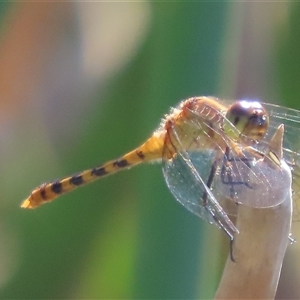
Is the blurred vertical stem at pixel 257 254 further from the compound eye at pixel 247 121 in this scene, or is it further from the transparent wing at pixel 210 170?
the compound eye at pixel 247 121

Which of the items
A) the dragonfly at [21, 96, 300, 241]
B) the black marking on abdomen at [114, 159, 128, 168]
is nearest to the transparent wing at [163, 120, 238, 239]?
the dragonfly at [21, 96, 300, 241]

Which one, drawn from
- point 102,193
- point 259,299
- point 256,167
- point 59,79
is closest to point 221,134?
point 256,167

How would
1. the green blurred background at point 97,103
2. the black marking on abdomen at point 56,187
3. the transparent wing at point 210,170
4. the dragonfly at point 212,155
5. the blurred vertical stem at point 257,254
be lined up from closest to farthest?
1. the blurred vertical stem at point 257,254
2. the transparent wing at point 210,170
3. the dragonfly at point 212,155
4. the green blurred background at point 97,103
5. the black marking on abdomen at point 56,187

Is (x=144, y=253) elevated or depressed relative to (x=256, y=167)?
depressed

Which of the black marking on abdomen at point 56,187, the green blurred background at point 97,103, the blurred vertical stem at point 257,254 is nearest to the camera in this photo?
the blurred vertical stem at point 257,254

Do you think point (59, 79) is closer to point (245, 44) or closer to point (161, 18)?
point (161, 18)

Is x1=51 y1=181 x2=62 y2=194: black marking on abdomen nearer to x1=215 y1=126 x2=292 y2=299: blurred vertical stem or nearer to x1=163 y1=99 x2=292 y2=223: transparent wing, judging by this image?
x1=163 y1=99 x2=292 y2=223: transparent wing

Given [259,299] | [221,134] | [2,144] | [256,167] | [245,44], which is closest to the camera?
[259,299]

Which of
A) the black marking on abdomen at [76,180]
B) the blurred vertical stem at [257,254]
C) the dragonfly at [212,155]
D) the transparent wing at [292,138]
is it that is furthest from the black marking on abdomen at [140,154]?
the blurred vertical stem at [257,254]
